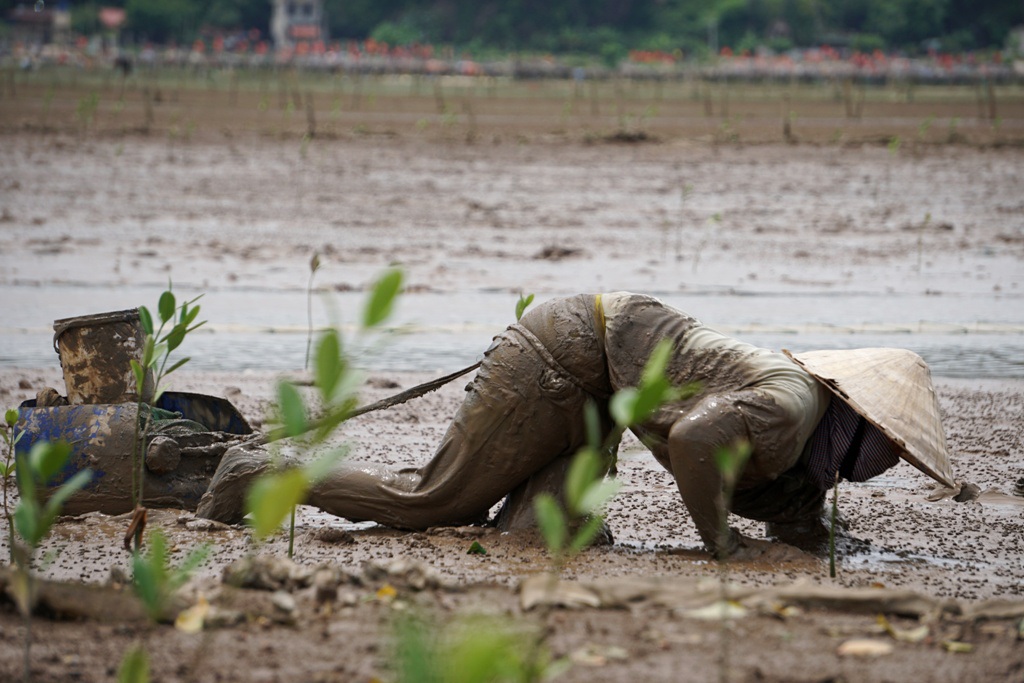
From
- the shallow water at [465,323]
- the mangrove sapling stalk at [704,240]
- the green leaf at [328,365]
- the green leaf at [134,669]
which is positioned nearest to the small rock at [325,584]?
the green leaf at [134,669]

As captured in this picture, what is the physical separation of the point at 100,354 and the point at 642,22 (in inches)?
3219

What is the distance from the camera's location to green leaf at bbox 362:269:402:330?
171cm

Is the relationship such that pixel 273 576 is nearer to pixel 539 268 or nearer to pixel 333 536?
pixel 333 536

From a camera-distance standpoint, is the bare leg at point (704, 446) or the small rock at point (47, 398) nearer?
the bare leg at point (704, 446)

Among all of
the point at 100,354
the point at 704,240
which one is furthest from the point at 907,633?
the point at 704,240

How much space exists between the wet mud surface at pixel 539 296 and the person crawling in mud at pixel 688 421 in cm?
18

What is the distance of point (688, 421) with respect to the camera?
3850 mm

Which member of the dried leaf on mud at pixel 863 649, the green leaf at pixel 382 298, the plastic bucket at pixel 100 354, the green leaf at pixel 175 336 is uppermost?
the green leaf at pixel 382 298

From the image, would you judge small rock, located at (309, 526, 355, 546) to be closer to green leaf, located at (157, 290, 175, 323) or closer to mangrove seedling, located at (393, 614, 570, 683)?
green leaf, located at (157, 290, 175, 323)

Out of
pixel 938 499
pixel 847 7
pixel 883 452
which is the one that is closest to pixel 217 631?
pixel 883 452

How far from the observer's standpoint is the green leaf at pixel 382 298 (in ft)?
5.61

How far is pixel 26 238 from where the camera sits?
11234 mm

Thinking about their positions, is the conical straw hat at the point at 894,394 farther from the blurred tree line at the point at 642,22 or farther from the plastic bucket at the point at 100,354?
the blurred tree line at the point at 642,22

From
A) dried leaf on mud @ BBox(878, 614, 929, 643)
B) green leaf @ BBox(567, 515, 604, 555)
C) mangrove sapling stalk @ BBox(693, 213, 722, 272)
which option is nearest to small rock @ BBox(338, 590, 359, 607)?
green leaf @ BBox(567, 515, 604, 555)
